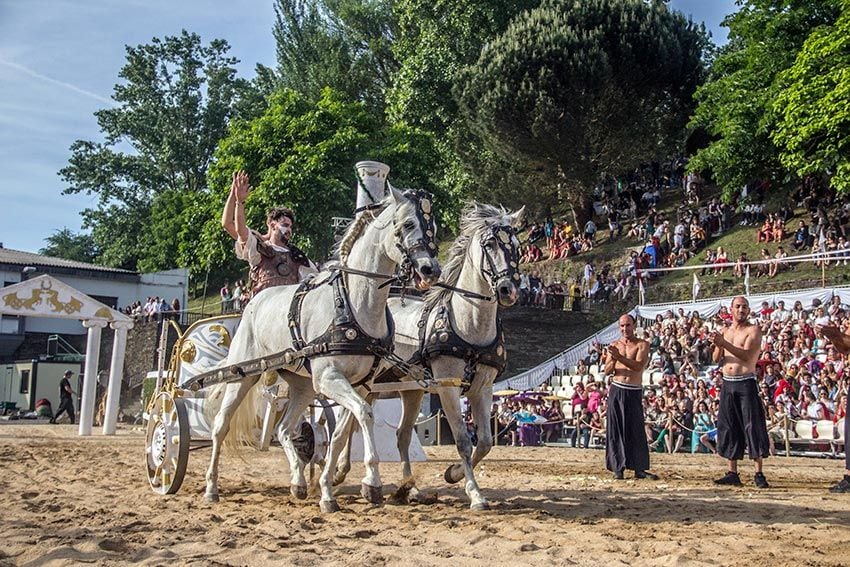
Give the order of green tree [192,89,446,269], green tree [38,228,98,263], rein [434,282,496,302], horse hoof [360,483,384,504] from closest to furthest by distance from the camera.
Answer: horse hoof [360,483,384,504] < rein [434,282,496,302] < green tree [192,89,446,269] < green tree [38,228,98,263]

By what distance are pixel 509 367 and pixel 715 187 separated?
1659 cm

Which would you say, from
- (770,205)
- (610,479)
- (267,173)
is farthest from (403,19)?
(610,479)

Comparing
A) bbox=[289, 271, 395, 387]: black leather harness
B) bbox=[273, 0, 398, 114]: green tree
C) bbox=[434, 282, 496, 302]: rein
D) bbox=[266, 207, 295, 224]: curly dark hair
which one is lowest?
bbox=[289, 271, 395, 387]: black leather harness

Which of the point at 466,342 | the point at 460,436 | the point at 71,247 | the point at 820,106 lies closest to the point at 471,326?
the point at 466,342

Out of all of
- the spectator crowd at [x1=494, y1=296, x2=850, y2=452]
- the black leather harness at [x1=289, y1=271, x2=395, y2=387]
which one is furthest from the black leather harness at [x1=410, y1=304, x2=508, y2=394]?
the spectator crowd at [x1=494, y1=296, x2=850, y2=452]

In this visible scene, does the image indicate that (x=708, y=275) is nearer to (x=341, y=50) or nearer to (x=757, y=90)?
(x=757, y=90)

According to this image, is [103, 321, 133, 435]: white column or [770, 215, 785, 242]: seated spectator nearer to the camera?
[103, 321, 133, 435]: white column

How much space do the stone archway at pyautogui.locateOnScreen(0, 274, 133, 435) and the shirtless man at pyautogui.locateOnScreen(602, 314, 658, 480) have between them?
12.8m

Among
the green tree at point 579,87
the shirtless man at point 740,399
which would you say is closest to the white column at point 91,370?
the shirtless man at point 740,399

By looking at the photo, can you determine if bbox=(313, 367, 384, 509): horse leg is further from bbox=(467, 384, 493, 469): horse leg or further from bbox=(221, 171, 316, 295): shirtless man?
bbox=(221, 171, 316, 295): shirtless man

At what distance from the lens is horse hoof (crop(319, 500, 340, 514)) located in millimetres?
7383

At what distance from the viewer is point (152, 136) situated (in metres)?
58.1

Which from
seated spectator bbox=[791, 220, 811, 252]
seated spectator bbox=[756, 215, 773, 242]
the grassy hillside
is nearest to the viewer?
the grassy hillside

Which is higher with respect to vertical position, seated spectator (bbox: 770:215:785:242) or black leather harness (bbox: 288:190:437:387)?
seated spectator (bbox: 770:215:785:242)
